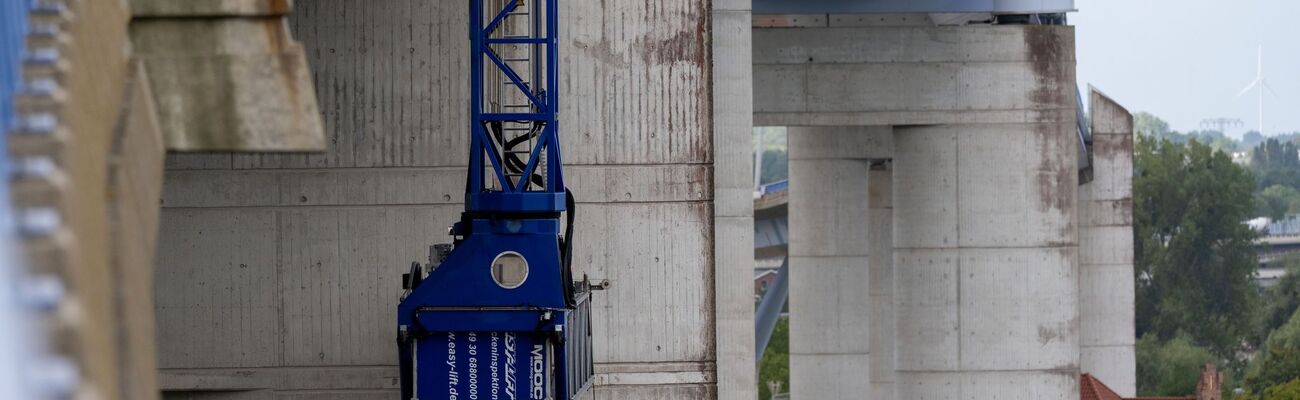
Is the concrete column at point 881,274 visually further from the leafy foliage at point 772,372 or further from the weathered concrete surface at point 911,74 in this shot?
the leafy foliage at point 772,372

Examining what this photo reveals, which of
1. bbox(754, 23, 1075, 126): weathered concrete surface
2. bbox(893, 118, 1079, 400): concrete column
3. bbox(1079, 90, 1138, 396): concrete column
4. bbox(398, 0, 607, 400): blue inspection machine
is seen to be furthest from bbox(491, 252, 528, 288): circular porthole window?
bbox(1079, 90, 1138, 396): concrete column

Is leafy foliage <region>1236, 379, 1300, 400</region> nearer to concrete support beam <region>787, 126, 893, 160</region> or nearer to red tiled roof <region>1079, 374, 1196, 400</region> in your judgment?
red tiled roof <region>1079, 374, 1196, 400</region>

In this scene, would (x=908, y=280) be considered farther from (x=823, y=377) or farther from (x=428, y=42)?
(x=428, y=42)

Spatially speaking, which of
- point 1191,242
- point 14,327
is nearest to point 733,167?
point 14,327

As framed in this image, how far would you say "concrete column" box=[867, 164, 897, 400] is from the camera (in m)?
43.3

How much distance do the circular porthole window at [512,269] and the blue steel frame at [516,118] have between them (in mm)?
422

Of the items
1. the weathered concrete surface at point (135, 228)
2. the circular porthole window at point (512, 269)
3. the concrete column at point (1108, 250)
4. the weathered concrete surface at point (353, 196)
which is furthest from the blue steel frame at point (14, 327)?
the concrete column at point (1108, 250)

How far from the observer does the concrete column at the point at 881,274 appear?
43344 mm

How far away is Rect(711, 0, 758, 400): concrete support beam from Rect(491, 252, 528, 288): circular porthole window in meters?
7.30

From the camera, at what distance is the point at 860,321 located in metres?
39.8

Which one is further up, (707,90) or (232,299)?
(707,90)

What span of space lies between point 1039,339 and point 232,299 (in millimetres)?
14548

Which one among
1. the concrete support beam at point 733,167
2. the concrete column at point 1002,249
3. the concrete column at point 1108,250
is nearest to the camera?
the concrete support beam at point 733,167

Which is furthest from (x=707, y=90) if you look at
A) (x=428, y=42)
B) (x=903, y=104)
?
(x=903, y=104)
